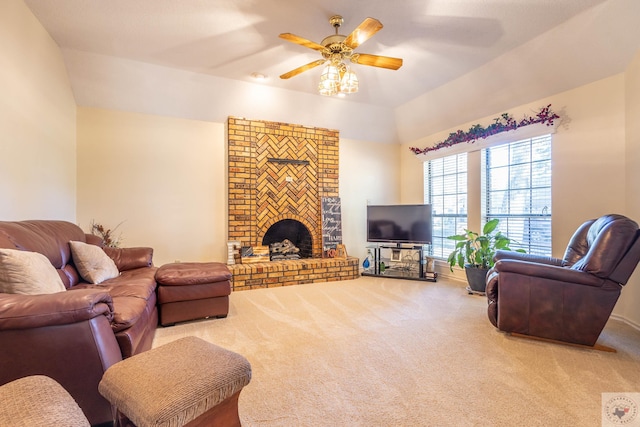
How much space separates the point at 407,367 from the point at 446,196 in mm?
3713

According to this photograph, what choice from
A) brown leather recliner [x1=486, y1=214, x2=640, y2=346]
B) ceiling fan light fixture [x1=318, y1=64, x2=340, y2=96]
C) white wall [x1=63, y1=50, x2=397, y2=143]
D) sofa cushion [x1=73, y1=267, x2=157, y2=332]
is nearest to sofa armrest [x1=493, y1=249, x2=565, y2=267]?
brown leather recliner [x1=486, y1=214, x2=640, y2=346]

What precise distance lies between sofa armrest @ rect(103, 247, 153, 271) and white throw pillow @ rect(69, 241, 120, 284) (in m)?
0.52

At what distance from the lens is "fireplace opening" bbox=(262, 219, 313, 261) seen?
16.9 feet

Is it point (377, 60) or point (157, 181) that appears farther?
point (157, 181)

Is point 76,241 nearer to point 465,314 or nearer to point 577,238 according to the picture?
point 465,314

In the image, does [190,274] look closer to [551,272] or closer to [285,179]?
[285,179]

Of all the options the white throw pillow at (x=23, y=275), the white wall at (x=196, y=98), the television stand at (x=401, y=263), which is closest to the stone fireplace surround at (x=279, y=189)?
the white wall at (x=196, y=98)

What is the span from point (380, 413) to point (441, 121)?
14.9ft

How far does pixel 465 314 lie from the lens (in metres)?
3.20

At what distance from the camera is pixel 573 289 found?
7.93 feet

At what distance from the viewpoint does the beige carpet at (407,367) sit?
64.1 inches

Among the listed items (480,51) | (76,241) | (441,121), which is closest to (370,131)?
(441,121)

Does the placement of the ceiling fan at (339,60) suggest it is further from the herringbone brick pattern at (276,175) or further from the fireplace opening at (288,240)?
the fireplace opening at (288,240)

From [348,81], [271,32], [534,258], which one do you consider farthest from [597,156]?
[271,32]
